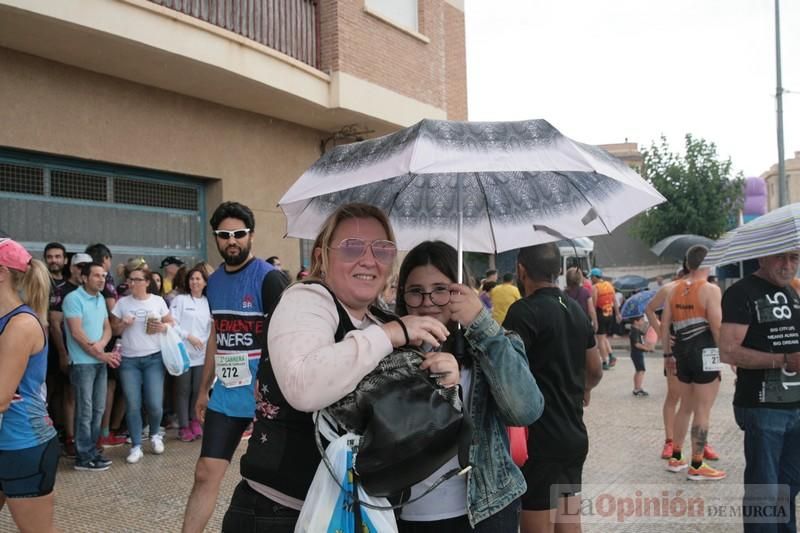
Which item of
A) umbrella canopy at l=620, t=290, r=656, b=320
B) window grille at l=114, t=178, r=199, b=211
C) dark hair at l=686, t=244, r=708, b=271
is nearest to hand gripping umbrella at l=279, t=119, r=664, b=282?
dark hair at l=686, t=244, r=708, b=271

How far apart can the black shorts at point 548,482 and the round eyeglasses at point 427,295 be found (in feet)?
4.01

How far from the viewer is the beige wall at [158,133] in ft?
27.4

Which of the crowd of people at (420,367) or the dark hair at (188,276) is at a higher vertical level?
the dark hair at (188,276)

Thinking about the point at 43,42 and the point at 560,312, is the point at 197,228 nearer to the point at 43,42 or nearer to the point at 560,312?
the point at 43,42

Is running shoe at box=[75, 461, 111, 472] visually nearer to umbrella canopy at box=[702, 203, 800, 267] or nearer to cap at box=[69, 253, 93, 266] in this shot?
cap at box=[69, 253, 93, 266]

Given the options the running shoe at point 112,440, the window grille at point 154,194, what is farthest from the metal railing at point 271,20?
the running shoe at point 112,440

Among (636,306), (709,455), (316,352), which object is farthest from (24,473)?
(636,306)

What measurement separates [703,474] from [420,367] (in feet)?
16.6

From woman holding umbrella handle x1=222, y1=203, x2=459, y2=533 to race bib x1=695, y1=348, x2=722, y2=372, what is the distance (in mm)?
4833

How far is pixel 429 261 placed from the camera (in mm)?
→ 2688

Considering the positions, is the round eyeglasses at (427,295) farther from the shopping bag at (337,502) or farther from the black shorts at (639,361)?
the black shorts at (639,361)

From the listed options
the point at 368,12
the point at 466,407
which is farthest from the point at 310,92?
the point at 466,407

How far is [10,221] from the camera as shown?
8484mm

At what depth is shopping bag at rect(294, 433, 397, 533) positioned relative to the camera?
1905mm
